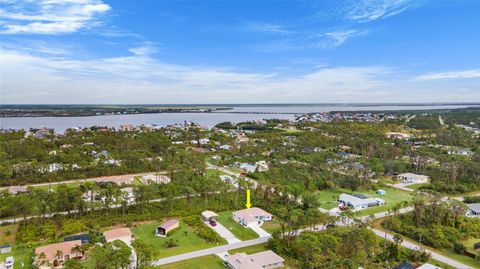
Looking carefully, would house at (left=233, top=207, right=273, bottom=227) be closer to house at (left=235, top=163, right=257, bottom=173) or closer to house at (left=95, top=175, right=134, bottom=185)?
house at (left=95, top=175, right=134, bottom=185)

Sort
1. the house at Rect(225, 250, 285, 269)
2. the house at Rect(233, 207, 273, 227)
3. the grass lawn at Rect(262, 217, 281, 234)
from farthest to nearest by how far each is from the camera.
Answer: the house at Rect(233, 207, 273, 227), the grass lawn at Rect(262, 217, 281, 234), the house at Rect(225, 250, 285, 269)

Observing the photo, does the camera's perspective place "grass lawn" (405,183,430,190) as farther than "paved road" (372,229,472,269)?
Yes

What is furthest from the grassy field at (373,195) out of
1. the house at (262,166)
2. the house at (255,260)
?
the house at (255,260)

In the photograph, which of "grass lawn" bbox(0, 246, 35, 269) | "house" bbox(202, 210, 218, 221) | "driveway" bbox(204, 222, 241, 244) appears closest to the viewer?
"grass lawn" bbox(0, 246, 35, 269)

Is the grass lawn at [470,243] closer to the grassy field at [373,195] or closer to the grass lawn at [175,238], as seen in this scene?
the grassy field at [373,195]

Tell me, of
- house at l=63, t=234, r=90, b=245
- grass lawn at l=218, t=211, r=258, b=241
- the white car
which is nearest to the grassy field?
grass lawn at l=218, t=211, r=258, b=241

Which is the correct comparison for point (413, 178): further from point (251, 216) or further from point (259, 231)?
point (259, 231)
